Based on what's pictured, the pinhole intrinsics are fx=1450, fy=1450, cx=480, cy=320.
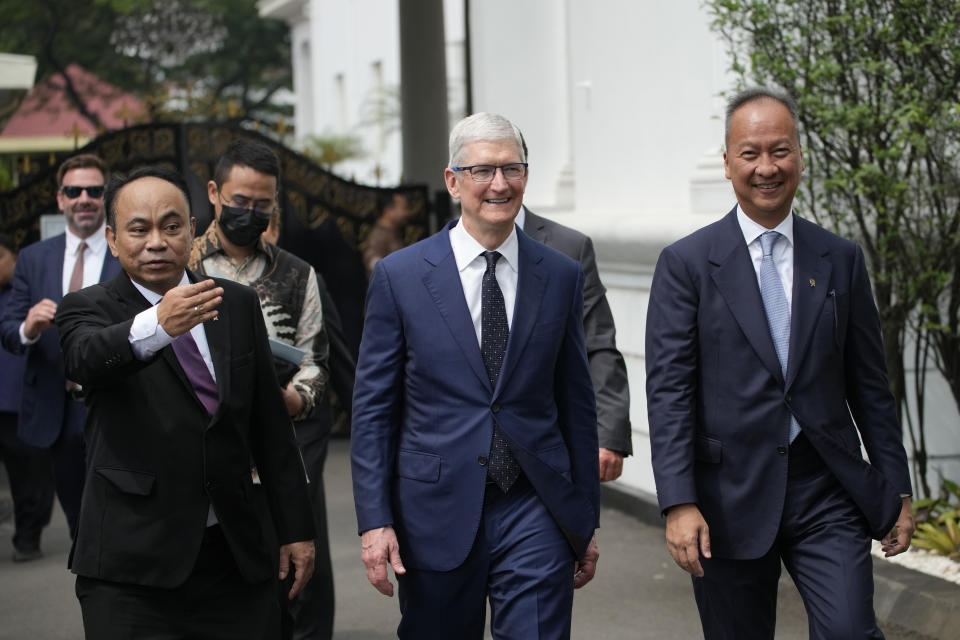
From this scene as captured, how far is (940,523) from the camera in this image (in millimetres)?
7199

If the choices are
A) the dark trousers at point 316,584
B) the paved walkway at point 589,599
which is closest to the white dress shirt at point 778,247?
the dark trousers at point 316,584

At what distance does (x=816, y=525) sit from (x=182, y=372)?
185 centimetres

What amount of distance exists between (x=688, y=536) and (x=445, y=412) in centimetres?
78

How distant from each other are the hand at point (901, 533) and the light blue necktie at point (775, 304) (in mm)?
454

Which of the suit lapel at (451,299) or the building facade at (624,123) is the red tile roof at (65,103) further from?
the suit lapel at (451,299)

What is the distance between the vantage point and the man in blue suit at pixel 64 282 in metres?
7.61

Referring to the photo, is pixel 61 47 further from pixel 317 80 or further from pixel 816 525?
pixel 816 525

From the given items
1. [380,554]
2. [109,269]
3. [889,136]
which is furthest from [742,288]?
[109,269]

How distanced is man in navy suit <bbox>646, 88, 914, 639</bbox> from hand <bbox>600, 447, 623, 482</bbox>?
1.06 meters

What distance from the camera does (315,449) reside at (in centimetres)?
580

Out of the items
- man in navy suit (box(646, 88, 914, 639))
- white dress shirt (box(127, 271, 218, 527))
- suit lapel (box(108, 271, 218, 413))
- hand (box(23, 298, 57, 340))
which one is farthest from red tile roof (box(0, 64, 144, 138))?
white dress shirt (box(127, 271, 218, 527))

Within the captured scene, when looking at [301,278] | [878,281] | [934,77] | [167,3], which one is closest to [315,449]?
[301,278]

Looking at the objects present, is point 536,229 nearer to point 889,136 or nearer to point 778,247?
point 778,247

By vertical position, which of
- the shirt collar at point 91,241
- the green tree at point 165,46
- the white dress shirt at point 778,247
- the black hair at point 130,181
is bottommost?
the shirt collar at point 91,241
